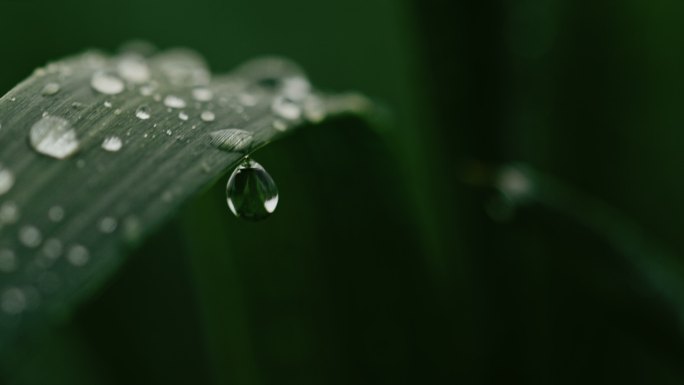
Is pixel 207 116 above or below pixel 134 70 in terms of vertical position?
below

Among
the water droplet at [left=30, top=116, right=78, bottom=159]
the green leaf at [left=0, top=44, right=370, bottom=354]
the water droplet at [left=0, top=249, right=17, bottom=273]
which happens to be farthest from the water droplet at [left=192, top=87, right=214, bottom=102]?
the water droplet at [left=0, top=249, right=17, bottom=273]

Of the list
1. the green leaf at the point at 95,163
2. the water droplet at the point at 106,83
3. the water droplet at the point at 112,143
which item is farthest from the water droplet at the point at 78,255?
the water droplet at the point at 106,83

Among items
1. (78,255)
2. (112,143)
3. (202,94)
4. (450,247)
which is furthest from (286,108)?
(450,247)

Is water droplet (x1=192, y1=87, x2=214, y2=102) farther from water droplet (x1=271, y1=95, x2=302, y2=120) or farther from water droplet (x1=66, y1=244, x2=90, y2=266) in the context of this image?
water droplet (x1=66, y1=244, x2=90, y2=266)

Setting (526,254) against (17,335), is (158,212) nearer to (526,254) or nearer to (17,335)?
(17,335)

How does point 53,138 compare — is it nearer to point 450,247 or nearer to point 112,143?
point 112,143

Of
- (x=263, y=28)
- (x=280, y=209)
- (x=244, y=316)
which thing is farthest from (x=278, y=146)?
(x=263, y=28)
